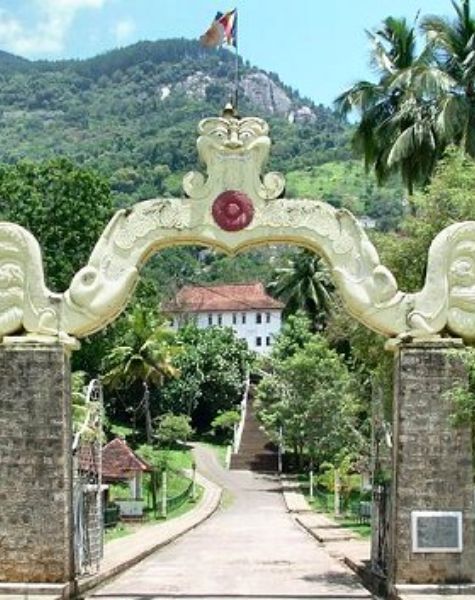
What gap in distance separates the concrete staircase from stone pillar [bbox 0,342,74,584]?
4095 cm

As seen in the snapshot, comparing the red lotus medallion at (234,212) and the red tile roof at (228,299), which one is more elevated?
the red tile roof at (228,299)

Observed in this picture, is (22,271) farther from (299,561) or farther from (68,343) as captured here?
(299,561)

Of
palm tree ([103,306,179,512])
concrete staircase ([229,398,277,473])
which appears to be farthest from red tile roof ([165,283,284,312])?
palm tree ([103,306,179,512])

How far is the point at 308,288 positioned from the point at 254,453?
10.1m

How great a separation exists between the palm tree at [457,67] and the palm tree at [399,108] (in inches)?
15.6

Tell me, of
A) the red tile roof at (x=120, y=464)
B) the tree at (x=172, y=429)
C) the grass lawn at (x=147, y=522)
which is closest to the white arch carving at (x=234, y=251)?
the grass lawn at (x=147, y=522)

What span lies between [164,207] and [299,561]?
33.5ft

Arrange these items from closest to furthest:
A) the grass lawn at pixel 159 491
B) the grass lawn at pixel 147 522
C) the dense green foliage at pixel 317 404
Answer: the grass lawn at pixel 147 522 < the grass lawn at pixel 159 491 < the dense green foliage at pixel 317 404

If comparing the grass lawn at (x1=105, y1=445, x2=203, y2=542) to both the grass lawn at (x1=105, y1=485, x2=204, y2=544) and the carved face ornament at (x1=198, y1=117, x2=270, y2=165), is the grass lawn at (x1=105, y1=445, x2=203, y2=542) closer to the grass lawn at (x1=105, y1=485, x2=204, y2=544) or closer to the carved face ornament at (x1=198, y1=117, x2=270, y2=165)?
the grass lawn at (x1=105, y1=485, x2=204, y2=544)

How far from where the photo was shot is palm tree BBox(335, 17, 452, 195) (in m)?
26.0

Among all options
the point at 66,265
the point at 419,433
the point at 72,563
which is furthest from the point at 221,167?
the point at 66,265

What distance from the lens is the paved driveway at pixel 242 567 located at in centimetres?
1650

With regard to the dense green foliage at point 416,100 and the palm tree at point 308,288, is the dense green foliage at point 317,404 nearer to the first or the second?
the palm tree at point 308,288

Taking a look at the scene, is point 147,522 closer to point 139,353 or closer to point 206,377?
point 139,353
